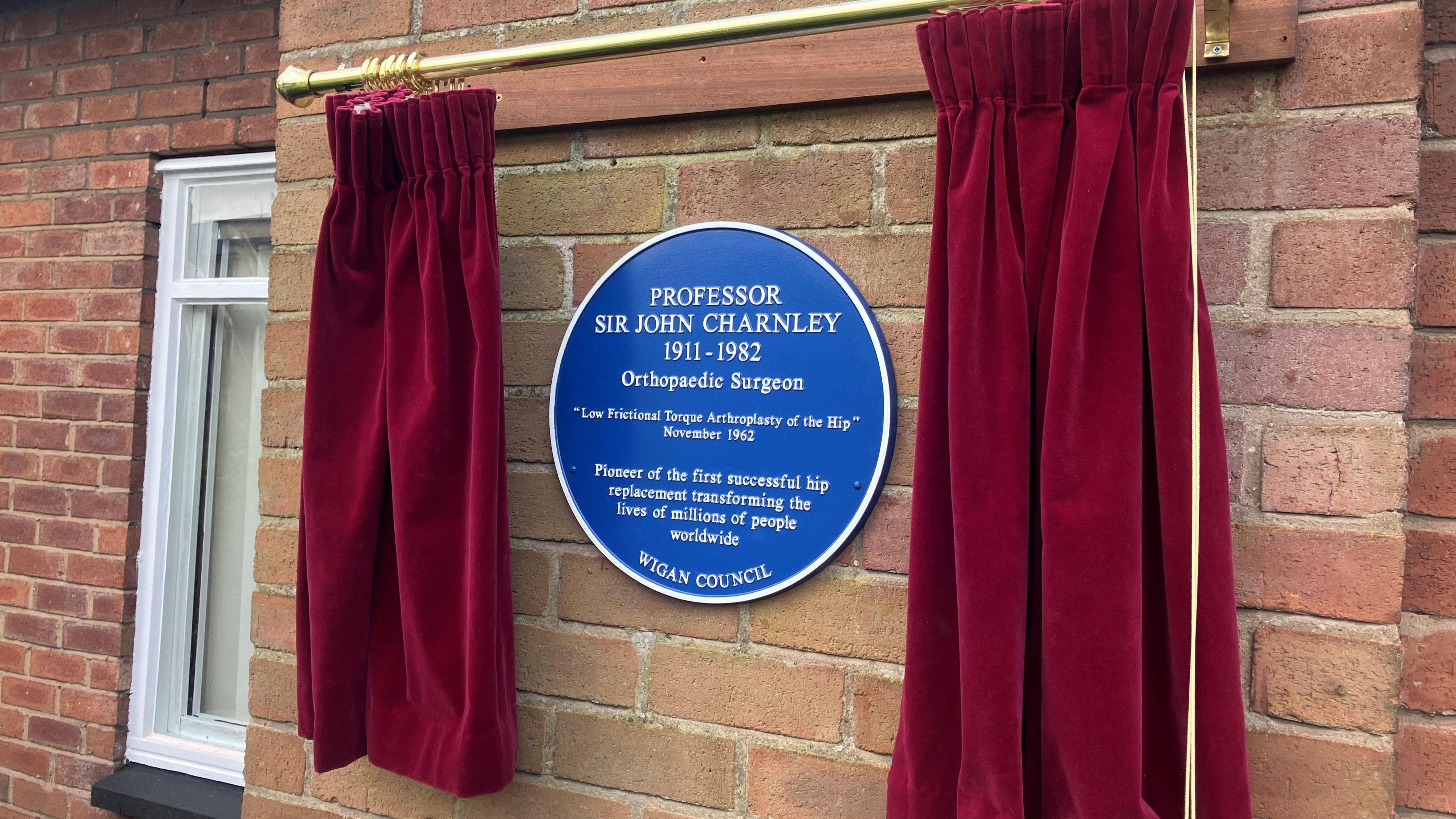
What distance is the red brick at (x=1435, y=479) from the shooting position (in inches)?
49.2

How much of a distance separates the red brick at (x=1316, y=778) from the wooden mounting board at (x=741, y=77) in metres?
0.90

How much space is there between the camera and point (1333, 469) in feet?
3.93

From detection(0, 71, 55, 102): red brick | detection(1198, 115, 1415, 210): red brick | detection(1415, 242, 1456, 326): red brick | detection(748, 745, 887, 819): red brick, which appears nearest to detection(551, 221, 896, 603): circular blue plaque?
detection(748, 745, 887, 819): red brick

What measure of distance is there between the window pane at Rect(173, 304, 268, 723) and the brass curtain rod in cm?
140

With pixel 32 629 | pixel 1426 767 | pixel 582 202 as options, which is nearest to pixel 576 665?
pixel 582 202

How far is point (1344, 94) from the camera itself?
1.20 metres

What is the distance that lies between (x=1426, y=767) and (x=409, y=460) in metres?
1.53

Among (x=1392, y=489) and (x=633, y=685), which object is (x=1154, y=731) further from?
(x=633, y=685)

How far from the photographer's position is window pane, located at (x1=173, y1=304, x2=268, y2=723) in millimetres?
2748

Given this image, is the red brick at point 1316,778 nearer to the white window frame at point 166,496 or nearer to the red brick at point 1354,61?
the red brick at point 1354,61

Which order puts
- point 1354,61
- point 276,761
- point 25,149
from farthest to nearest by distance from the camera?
point 25,149, point 276,761, point 1354,61

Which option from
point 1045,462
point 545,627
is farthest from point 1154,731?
point 545,627

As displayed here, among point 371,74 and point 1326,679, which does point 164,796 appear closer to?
point 371,74

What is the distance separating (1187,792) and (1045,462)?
1.31 ft
